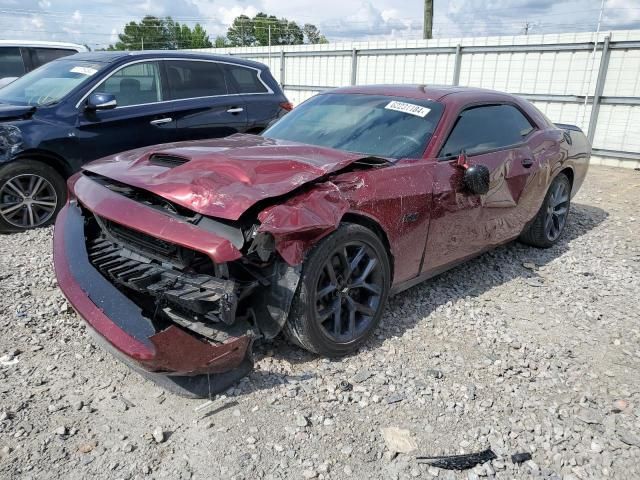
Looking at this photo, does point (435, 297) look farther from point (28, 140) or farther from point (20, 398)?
point (28, 140)

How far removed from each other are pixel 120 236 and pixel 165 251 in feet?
1.49

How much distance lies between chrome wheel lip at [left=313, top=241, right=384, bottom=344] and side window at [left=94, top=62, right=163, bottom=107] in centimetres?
378

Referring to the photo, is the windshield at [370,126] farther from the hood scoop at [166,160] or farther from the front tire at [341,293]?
the hood scoop at [166,160]

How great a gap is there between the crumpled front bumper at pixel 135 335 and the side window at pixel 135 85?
3027mm

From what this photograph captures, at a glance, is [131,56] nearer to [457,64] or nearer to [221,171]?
[221,171]

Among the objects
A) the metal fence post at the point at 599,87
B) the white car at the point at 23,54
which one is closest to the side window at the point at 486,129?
the metal fence post at the point at 599,87

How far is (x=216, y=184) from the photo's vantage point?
106 inches

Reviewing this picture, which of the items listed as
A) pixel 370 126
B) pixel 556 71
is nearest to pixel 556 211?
pixel 370 126

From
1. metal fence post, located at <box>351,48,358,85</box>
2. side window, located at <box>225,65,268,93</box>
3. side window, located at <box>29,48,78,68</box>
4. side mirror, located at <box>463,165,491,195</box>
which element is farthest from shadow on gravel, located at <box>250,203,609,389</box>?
metal fence post, located at <box>351,48,358,85</box>

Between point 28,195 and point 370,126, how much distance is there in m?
3.43

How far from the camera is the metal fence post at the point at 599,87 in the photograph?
9969mm

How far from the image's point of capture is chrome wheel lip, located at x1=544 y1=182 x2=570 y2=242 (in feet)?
17.2

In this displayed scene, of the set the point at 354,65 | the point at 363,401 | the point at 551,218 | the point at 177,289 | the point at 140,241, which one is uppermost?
the point at 354,65

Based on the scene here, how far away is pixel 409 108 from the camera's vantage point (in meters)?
3.88
